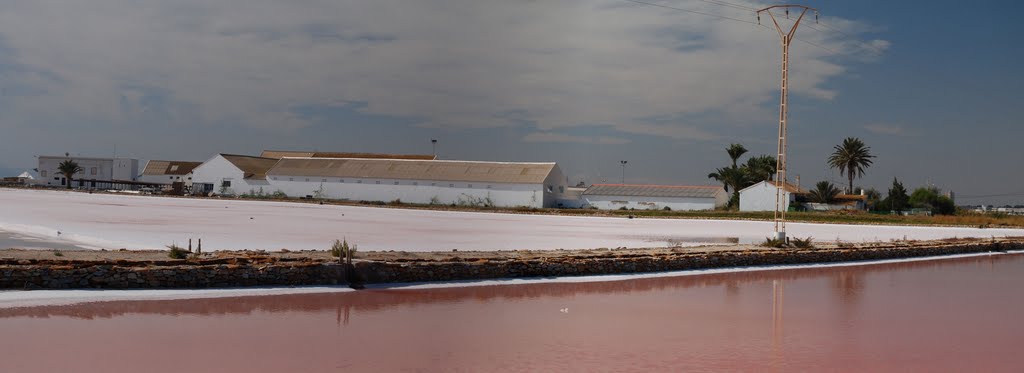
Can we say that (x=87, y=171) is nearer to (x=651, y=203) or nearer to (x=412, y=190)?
(x=412, y=190)

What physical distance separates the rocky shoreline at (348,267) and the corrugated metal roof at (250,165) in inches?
2286

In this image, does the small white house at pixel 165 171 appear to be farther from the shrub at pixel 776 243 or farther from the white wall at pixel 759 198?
the shrub at pixel 776 243

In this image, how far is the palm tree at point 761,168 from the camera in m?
71.1

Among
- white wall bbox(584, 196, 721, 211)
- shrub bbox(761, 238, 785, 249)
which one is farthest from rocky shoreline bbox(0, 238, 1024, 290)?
white wall bbox(584, 196, 721, 211)

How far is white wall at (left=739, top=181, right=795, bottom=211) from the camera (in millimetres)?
58750

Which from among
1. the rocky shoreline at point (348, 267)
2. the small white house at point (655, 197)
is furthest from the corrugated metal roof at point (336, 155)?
the rocky shoreline at point (348, 267)

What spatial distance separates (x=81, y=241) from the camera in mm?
20266

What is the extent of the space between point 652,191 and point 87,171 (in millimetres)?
66802

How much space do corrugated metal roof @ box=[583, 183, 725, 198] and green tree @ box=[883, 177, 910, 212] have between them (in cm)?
1966

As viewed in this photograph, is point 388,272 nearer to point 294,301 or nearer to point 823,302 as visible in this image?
point 294,301

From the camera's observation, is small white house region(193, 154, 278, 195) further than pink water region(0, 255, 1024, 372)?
Yes

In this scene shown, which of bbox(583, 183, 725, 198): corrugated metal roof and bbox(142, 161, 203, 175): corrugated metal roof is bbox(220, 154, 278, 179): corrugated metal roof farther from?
bbox(583, 183, 725, 198): corrugated metal roof

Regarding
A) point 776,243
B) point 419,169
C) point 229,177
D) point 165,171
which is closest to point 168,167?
point 165,171

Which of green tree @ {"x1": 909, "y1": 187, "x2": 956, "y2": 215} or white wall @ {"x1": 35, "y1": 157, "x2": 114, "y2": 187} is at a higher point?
white wall @ {"x1": 35, "y1": 157, "x2": 114, "y2": 187}
